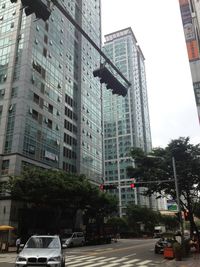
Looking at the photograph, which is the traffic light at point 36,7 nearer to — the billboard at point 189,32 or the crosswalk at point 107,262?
the crosswalk at point 107,262

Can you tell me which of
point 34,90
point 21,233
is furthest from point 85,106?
point 21,233

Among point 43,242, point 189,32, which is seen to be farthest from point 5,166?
point 43,242

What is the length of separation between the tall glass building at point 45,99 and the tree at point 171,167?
22335 millimetres

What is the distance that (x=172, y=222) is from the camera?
342ft

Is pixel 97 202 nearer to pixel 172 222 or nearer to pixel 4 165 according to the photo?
pixel 4 165

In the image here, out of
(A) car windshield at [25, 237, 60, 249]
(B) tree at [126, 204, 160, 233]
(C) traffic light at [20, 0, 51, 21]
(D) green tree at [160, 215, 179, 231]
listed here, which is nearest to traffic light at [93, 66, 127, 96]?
(C) traffic light at [20, 0, 51, 21]

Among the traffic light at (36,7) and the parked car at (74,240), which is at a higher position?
the traffic light at (36,7)

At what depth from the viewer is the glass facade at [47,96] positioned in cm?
4644

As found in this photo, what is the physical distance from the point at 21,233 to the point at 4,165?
34.3ft

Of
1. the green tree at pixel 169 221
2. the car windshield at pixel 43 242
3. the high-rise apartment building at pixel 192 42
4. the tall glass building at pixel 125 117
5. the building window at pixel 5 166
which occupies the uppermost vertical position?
the tall glass building at pixel 125 117

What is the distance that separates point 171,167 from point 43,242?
1706 centimetres

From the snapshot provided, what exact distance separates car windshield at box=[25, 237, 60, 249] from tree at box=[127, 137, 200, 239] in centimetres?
1477

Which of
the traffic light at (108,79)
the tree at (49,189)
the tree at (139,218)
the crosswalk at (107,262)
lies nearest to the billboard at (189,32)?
the traffic light at (108,79)

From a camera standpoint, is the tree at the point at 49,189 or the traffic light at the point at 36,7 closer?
the traffic light at the point at 36,7
